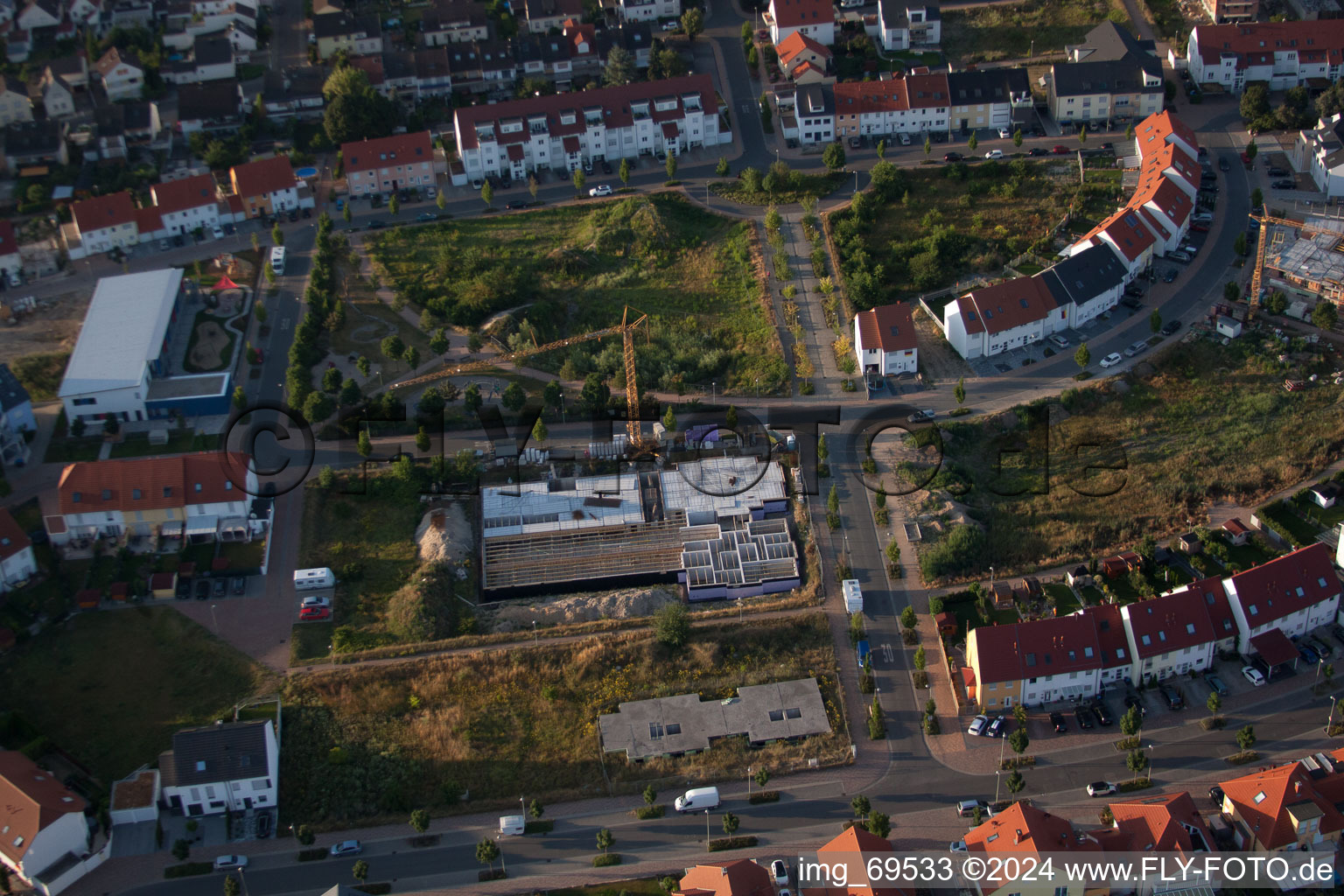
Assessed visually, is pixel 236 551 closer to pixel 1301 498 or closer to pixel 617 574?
pixel 617 574

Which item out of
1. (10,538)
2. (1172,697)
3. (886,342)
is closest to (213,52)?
(10,538)

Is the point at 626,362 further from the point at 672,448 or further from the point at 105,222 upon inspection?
the point at 105,222

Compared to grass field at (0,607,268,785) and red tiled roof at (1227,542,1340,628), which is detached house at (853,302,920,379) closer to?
red tiled roof at (1227,542,1340,628)

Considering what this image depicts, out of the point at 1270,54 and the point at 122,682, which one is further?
the point at 1270,54

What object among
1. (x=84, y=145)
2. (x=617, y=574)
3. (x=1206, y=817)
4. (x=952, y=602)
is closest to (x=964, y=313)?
(x=952, y=602)

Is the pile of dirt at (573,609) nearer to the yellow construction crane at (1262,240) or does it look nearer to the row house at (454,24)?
the yellow construction crane at (1262,240)

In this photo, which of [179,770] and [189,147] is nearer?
[179,770]

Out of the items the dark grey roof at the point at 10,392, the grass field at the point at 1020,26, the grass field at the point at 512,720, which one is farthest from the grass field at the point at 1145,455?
the dark grey roof at the point at 10,392
